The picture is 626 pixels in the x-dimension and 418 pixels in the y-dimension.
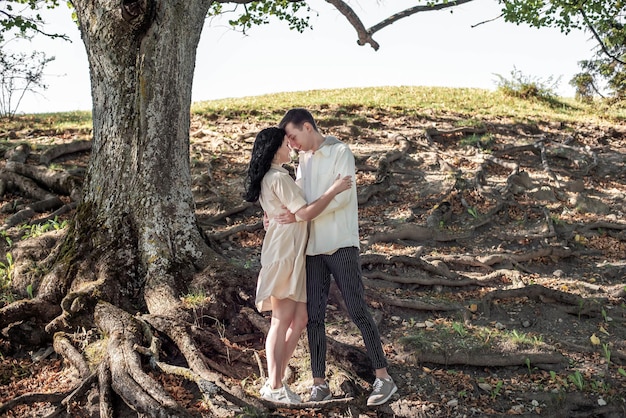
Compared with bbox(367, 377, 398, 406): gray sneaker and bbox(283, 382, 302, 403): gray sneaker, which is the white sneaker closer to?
bbox(283, 382, 302, 403): gray sneaker

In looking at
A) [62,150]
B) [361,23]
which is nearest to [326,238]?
[361,23]

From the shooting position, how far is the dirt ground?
577 centimetres

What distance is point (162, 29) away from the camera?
23.0 ft

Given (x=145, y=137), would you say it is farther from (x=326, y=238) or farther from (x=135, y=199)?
(x=326, y=238)

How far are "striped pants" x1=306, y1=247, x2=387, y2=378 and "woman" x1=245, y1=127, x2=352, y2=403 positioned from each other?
3.7 inches

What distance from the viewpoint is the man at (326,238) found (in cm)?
480

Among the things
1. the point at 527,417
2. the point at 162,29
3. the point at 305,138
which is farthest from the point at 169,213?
the point at 527,417

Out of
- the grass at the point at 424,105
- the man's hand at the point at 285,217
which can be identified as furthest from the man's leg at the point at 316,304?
the grass at the point at 424,105

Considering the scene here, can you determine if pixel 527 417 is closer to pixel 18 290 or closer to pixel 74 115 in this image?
pixel 18 290

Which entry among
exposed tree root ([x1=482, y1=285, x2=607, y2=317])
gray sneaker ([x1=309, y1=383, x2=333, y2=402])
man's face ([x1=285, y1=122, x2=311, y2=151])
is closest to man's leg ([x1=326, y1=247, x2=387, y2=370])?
gray sneaker ([x1=309, y1=383, x2=333, y2=402])

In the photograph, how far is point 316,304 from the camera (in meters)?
4.92

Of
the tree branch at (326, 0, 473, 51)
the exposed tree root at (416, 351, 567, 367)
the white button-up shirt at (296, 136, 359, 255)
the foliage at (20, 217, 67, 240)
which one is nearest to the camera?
the white button-up shirt at (296, 136, 359, 255)

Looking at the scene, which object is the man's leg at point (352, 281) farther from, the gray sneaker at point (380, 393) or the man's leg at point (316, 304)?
the gray sneaker at point (380, 393)

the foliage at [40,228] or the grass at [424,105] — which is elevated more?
the grass at [424,105]
